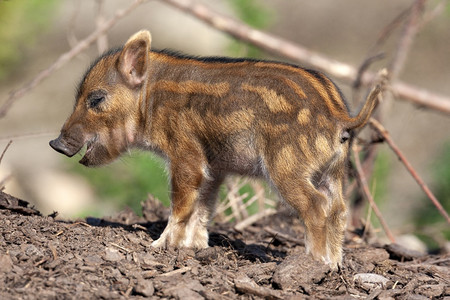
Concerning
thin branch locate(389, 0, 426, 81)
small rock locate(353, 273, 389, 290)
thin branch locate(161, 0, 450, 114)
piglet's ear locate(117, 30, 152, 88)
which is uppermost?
thin branch locate(389, 0, 426, 81)

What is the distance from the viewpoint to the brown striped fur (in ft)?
14.4

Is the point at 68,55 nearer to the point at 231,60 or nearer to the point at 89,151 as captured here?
the point at 89,151

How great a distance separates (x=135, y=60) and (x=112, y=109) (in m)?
0.42

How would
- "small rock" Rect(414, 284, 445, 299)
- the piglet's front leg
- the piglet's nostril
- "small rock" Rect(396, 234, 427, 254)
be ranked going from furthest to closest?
"small rock" Rect(396, 234, 427, 254)
the piglet's nostril
the piglet's front leg
"small rock" Rect(414, 284, 445, 299)

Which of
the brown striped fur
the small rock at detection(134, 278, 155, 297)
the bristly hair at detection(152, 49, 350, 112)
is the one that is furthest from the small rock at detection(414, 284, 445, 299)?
the small rock at detection(134, 278, 155, 297)

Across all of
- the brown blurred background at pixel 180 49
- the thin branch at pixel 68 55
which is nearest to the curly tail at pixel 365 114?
the thin branch at pixel 68 55

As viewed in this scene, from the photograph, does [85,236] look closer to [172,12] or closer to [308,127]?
[308,127]

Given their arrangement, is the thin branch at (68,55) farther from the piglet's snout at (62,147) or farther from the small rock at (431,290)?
the small rock at (431,290)

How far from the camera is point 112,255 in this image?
13.9 feet

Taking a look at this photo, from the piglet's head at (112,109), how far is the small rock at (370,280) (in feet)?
6.50

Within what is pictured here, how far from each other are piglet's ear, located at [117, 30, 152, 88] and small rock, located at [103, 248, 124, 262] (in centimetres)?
145

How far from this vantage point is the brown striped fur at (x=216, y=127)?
4.39 meters

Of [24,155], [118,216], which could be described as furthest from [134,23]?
[118,216]

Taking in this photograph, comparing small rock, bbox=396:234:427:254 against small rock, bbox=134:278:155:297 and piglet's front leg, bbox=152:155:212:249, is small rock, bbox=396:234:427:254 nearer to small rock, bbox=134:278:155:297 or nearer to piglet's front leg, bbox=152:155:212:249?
piglet's front leg, bbox=152:155:212:249
